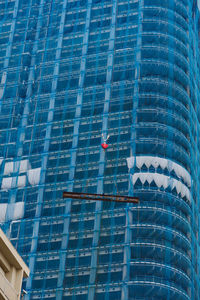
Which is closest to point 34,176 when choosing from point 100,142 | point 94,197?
point 94,197

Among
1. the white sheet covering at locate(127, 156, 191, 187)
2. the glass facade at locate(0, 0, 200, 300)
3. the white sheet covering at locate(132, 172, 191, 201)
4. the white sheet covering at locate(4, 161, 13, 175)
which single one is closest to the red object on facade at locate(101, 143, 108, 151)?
the glass facade at locate(0, 0, 200, 300)

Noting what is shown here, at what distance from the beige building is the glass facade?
31574 millimetres

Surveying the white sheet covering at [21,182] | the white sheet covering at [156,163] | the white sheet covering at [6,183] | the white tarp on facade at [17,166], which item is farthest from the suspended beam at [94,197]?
the white sheet covering at [6,183]

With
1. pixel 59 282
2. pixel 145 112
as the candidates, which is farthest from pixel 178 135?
pixel 59 282

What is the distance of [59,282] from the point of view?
6775 cm

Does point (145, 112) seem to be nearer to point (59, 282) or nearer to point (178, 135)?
point (178, 135)

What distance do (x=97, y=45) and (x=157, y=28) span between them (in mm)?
6982

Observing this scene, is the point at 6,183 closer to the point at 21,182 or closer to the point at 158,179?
the point at 21,182

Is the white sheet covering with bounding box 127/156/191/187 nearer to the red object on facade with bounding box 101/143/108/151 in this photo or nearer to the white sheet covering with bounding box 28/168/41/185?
the red object on facade with bounding box 101/143/108/151

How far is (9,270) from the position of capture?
34062mm

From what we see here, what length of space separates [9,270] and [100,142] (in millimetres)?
42609

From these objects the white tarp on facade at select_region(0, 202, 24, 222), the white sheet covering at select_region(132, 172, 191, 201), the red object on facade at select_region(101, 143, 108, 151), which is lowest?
the white tarp on facade at select_region(0, 202, 24, 222)

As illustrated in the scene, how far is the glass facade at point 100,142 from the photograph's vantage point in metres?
67.8

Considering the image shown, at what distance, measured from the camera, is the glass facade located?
67.8m
